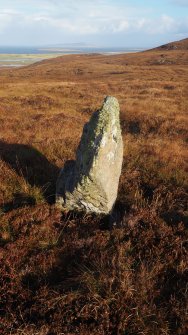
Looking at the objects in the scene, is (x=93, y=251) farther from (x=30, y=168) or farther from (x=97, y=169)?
(x=30, y=168)

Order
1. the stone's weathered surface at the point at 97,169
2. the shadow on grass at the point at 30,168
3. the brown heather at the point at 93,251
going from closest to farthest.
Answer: the brown heather at the point at 93,251 → the stone's weathered surface at the point at 97,169 → the shadow on grass at the point at 30,168

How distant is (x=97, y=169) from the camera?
6.70 metres

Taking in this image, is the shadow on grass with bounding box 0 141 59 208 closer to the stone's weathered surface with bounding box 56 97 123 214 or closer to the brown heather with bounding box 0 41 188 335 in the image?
→ the brown heather with bounding box 0 41 188 335

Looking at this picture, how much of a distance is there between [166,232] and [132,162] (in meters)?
3.54

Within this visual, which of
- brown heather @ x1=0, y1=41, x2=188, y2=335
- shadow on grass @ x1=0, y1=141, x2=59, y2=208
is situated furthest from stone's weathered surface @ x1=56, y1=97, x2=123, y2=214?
shadow on grass @ x1=0, y1=141, x2=59, y2=208

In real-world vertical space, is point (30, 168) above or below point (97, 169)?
below

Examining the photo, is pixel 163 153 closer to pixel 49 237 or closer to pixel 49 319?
pixel 49 237

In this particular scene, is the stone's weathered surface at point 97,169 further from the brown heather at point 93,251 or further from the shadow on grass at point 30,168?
the shadow on grass at point 30,168

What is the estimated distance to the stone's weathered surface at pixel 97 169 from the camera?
22.2 feet

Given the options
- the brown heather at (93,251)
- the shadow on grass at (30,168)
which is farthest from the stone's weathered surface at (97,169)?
the shadow on grass at (30,168)

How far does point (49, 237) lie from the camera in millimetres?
6402

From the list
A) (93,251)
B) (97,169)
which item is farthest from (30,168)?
(93,251)

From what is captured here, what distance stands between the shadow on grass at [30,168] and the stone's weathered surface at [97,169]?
0.69 metres

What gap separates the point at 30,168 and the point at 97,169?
2901mm
